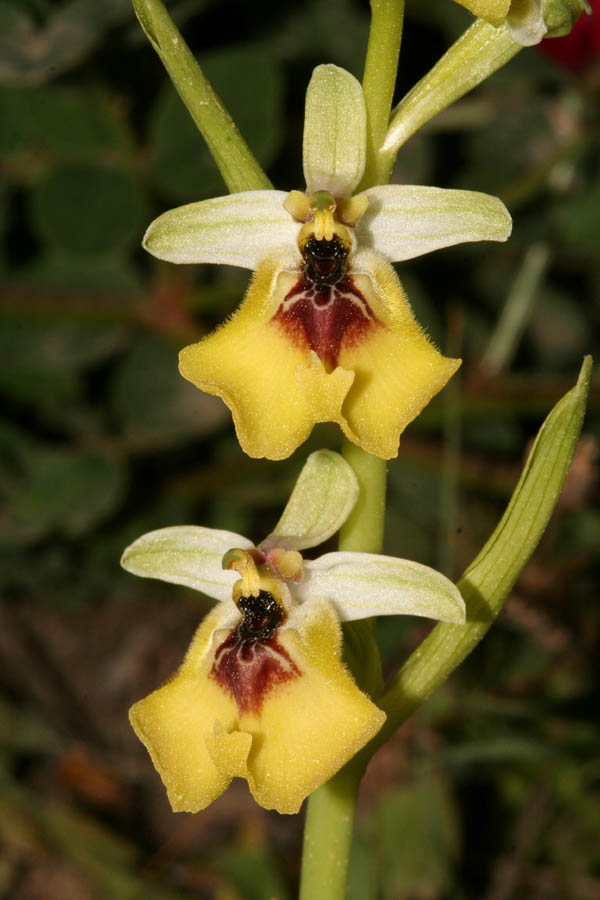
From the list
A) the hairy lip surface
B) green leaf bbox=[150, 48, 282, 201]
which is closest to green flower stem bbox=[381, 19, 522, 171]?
the hairy lip surface

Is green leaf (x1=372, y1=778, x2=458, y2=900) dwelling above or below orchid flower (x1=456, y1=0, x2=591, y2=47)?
below

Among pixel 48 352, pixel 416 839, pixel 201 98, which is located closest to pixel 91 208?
pixel 48 352

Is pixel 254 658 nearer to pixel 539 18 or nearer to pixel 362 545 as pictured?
pixel 362 545

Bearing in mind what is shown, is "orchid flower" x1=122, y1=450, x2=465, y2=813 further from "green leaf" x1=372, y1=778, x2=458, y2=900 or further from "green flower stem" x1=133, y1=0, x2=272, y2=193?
"green leaf" x1=372, y1=778, x2=458, y2=900

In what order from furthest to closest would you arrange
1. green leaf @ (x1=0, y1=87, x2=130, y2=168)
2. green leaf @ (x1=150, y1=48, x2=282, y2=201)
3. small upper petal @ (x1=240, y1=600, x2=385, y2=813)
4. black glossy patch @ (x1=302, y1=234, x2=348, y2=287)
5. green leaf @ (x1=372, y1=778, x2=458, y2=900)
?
green leaf @ (x1=372, y1=778, x2=458, y2=900) < green leaf @ (x1=0, y1=87, x2=130, y2=168) < green leaf @ (x1=150, y1=48, x2=282, y2=201) < black glossy patch @ (x1=302, y1=234, x2=348, y2=287) < small upper petal @ (x1=240, y1=600, x2=385, y2=813)

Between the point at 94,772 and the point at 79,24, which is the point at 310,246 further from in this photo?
the point at 94,772

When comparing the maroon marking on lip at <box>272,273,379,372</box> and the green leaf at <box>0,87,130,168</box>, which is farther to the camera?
the green leaf at <box>0,87,130,168</box>

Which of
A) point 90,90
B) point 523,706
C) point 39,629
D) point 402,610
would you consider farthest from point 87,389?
point 402,610
